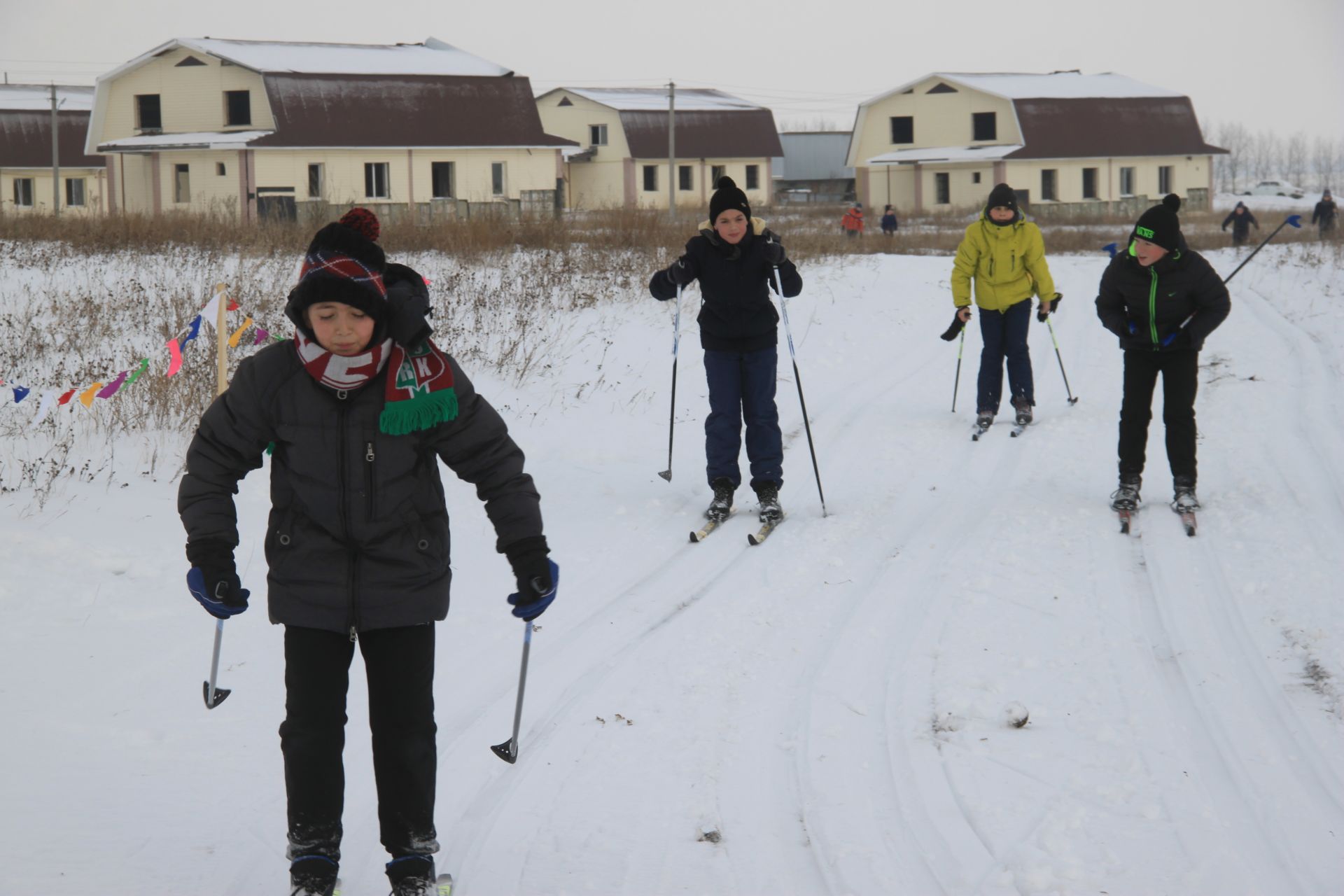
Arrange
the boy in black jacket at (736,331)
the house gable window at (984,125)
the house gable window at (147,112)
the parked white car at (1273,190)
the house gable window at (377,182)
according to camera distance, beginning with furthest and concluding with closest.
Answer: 1. the parked white car at (1273,190)
2. the house gable window at (984,125)
3. the house gable window at (147,112)
4. the house gable window at (377,182)
5. the boy in black jacket at (736,331)

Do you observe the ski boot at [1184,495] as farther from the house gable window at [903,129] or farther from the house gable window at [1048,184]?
the house gable window at [903,129]

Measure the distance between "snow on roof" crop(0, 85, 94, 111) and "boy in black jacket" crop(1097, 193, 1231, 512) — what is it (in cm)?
4673

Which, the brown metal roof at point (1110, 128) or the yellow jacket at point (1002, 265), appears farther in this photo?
the brown metal roof at point (1110, 128)

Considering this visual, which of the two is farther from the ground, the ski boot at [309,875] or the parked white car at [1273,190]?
A: the parked white car at [1273,190]

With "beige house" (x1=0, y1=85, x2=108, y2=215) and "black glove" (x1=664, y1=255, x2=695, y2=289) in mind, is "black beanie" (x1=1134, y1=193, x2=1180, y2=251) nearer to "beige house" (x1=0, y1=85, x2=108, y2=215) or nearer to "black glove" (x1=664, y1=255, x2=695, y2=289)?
"black glove" (x1=664, y1=255, x2=695, y2=289)

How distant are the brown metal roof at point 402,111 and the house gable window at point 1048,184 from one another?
21360 mm

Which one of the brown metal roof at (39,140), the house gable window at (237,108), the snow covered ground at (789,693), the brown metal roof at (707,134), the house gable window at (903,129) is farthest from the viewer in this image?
the house gable window at (903,129)

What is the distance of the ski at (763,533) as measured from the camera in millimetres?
7375

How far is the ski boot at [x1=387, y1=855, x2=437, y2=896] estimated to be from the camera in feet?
11.0

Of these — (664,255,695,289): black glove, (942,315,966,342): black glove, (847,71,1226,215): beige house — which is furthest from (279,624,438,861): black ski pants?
(847,71,1226,215): beige house

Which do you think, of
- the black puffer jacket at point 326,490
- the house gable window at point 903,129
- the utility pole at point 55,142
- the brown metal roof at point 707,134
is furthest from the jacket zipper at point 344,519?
the house gable window at point 903,129

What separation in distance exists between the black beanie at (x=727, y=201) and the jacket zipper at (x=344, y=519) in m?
4.62

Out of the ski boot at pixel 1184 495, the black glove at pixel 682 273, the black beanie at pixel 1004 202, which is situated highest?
the black beanie at pixel 1004 202

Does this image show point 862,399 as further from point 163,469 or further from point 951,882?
point 951,882
